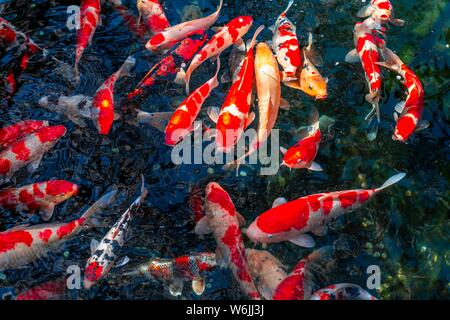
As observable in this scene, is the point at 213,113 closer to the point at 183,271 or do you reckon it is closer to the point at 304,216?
the point at 304,216

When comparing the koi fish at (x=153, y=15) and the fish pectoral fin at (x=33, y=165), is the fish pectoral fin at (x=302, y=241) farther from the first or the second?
the koi fish at (x=153, y=15)

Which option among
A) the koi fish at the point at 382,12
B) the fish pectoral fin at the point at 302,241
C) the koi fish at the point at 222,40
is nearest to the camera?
the fish pectoral fin at the point at 302,241

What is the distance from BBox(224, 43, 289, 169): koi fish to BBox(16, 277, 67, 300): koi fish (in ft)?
6.49

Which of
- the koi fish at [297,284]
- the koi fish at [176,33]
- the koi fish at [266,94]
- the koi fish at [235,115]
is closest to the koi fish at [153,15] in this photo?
the koi fish at [176,33]

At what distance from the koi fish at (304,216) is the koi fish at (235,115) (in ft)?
2.74

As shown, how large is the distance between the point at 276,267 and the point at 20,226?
8.35 ft

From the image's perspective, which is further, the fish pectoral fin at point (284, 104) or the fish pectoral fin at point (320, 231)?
the fish pectoral fin at point (284, 104)

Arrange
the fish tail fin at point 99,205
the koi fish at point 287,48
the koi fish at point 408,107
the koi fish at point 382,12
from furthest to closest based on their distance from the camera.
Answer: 1. the koi fish at point 382,12
2. the koi fish at point 287,48
3. the koi fish at point 408,107
4. the fish tail fin at point 99,205

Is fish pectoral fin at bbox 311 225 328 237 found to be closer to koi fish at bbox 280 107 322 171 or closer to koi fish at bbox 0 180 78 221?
koi fish at bbox 280 107 322 171

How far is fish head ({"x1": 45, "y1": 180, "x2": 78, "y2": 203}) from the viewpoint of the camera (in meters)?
4.90

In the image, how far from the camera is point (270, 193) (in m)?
5.10

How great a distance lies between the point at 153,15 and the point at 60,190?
8.10 ft

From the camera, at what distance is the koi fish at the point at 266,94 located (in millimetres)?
5016

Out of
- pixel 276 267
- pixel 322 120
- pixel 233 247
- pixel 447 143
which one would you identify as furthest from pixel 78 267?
pixel 447 143
